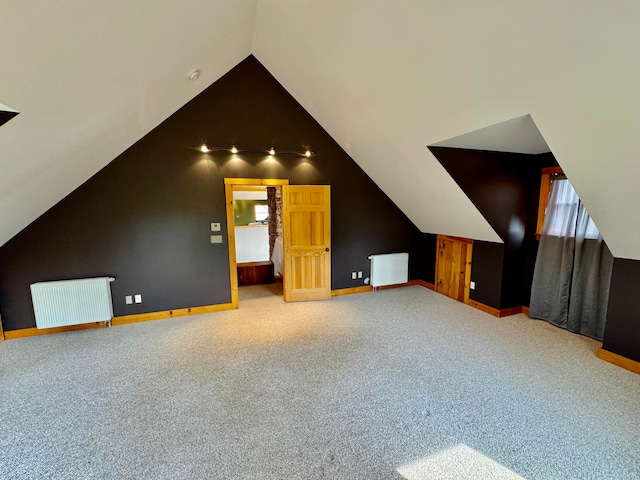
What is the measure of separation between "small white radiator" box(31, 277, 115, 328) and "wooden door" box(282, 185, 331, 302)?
2482mm

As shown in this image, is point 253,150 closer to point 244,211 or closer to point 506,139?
point 506,139

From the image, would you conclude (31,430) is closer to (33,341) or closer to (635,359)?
(33,341)

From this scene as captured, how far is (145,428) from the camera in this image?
2102mm

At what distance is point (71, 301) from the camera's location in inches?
141

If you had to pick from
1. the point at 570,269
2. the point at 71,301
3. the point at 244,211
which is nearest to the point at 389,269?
the point at 570,269

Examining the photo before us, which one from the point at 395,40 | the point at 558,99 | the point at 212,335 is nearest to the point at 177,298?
the point at 212,335

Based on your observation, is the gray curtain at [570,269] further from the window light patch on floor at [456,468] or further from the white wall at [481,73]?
the window light patch on floor at [456,468]

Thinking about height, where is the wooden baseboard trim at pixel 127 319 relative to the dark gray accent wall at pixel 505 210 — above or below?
below

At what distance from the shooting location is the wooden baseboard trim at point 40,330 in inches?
140

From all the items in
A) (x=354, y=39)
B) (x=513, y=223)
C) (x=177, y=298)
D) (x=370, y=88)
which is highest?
(x=354, y=39)

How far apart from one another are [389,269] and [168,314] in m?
3.69

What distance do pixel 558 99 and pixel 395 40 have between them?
1.29m

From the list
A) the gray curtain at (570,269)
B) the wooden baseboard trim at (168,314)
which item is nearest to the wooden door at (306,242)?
the wooden baseboard trim at (168,314)

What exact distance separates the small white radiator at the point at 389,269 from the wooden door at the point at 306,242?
2.83ft
